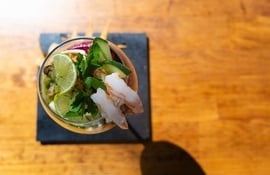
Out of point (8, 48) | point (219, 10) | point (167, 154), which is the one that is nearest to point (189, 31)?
point (219, 10)

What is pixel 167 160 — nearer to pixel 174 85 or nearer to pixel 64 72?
pixel 174 85

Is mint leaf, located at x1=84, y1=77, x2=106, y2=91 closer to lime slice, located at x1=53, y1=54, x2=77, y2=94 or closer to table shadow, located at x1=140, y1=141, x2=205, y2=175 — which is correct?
lime slice, located at x1=53, y1=54, x2=77, y2=94

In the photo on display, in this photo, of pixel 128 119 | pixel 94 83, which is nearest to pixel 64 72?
pixel 94 83

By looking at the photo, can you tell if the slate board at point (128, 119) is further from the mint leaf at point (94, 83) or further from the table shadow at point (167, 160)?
the mint leaf at point (94, 83)

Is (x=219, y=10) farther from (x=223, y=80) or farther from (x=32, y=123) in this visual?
(x=32, y=123)

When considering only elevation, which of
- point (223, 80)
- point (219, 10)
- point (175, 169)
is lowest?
point (175, 169)

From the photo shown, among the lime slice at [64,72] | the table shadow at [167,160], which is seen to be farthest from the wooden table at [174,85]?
the lime slice at [64,72]
